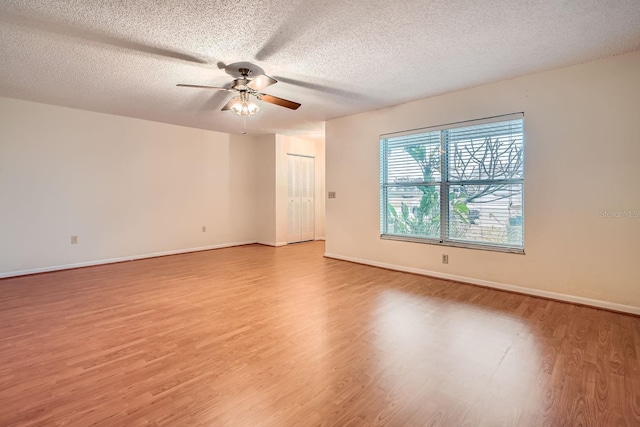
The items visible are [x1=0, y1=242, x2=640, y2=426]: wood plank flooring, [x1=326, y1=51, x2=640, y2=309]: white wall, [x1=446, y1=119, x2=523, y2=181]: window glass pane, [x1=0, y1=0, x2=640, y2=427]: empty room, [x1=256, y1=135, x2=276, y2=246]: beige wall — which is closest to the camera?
[x1=0, y1=242, x2=640, y2=426]: wood plank flooring

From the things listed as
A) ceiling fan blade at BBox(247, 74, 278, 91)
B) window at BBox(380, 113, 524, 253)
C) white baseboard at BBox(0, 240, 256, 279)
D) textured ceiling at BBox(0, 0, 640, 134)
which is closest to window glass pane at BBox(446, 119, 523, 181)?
window at BBox(380, 113, 524, 253)

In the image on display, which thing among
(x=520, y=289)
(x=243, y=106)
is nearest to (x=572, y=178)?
(x=520, y=289)

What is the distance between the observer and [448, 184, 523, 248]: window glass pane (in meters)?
3.57

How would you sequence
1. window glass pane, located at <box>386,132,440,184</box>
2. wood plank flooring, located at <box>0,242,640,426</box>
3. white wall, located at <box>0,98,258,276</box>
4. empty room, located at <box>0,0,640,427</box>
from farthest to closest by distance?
white wall, located at <box>0,98,258,276</box> → window glass pane, located at <box>386,132,440,184</box> → empty room, located at <box>0,0,640,427</box> → wood plank flooring, located at <box>0,242,640,426</box>

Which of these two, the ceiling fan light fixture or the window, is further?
the window

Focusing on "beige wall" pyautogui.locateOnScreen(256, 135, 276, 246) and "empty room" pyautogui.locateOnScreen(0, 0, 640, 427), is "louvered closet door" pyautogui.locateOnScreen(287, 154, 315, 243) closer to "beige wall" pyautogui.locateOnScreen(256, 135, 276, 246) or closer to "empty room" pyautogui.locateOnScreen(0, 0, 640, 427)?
"beige wall" pyautogui.locateOnScreen(256, 135, 276, 246)

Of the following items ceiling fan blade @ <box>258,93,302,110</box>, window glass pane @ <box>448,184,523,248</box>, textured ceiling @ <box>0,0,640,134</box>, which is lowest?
window glass pane @ <box>448,184,523,248</box>

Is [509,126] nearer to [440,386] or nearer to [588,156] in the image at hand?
[588,156]

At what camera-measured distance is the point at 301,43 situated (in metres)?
2.67

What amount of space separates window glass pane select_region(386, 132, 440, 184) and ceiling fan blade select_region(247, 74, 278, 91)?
230cm

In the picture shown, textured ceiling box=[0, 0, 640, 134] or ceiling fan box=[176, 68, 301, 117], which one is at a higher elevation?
textured ceiling box=[0, 0, 640, 134]

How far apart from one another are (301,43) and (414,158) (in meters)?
2.43

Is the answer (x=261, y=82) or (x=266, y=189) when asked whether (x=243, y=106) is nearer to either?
(x=261, y=82)

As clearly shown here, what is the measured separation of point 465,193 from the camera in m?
3.94
